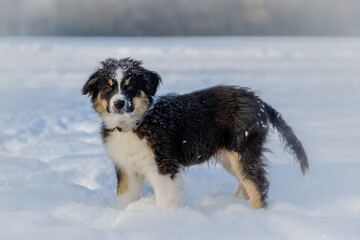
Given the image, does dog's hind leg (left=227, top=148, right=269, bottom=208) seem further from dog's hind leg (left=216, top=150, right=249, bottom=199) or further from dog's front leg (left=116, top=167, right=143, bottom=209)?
dog's front leg (left=116, top=167, right=143, bottom=209)

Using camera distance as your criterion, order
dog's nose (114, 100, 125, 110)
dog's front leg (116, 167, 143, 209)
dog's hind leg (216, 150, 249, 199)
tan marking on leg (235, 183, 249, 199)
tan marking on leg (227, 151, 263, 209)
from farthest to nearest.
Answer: tan marking on leg (235, 183, 249, 199) < dog's hind leg (216, 150, 249, 199) < dog's front leg (116, 167, 143, 209) < tan marking on leg (227, 151, 263, 209) < dog's nose (114, 100, 125, 110)

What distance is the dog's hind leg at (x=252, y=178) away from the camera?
510cm

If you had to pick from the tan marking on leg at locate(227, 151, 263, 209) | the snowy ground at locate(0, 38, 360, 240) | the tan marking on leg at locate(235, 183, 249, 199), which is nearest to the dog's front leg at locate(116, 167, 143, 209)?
the snowy ground at locate(0, 38, 360, 240)

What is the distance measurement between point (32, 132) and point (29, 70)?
1631cm

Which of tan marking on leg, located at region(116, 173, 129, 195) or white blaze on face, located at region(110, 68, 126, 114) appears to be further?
tan marking on leg, located at region(116, 173, 129, 195)

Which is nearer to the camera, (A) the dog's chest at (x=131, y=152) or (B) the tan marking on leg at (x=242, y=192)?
(A) the dog's chest at (x=131, y=152)

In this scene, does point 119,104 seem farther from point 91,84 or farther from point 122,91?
point 91,84

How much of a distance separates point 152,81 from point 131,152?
2.57 feet

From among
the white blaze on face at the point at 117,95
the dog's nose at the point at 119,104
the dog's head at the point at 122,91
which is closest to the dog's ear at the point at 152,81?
the dog's head at the point at 122,91

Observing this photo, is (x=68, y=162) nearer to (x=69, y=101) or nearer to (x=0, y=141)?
(x=0, y=141)

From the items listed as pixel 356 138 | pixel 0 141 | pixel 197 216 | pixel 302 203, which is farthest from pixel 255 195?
pixel 0 141

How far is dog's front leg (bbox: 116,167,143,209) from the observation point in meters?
5.21

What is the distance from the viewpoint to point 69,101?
604 inches

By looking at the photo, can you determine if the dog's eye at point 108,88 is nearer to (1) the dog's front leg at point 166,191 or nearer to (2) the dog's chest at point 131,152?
(2) the dog's chest at point 131,152
